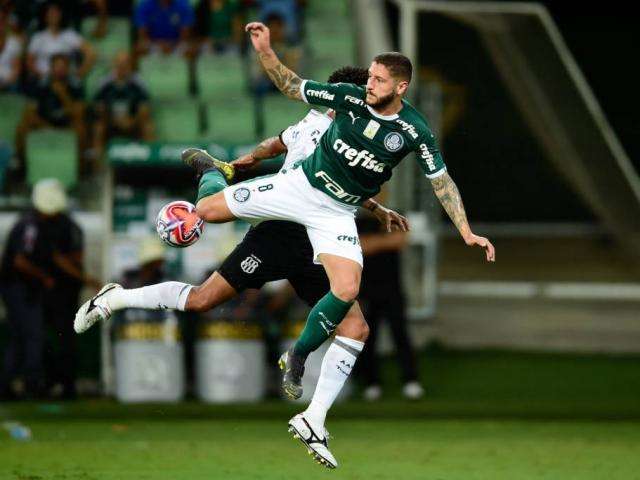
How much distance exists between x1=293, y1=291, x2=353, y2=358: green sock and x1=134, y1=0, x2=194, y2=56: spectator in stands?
9.21 metres

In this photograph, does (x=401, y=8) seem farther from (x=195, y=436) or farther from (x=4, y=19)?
(x=195, y=436)

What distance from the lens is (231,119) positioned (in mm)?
16562

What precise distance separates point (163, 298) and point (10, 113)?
25.7ft

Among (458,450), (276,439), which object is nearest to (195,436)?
(276,439)

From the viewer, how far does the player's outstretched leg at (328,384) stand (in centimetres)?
881

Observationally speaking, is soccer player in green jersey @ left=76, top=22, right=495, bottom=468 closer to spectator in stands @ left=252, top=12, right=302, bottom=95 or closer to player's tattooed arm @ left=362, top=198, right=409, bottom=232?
player's tattooed arm @ left=362, top=198, right=409, bottom=232

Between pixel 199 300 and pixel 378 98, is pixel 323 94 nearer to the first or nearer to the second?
pixel 378 98

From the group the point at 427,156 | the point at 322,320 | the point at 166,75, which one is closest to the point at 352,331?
the point at 322,320

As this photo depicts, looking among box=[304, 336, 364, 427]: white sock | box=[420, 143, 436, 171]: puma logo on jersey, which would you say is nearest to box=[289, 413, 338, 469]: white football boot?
box=[304, 336, 364, 427]: white sock

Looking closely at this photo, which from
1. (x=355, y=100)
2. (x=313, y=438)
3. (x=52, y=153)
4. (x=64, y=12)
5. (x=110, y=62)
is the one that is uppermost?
(x=64, y=12)

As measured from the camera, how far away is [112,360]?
1484 centimetres

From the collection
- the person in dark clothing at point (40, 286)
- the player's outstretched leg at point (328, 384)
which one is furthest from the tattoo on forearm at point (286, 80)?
the person in dark clothing at point (40, 286)

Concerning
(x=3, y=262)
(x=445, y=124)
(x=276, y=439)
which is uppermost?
(x=445, y=124)

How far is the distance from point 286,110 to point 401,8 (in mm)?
1781
